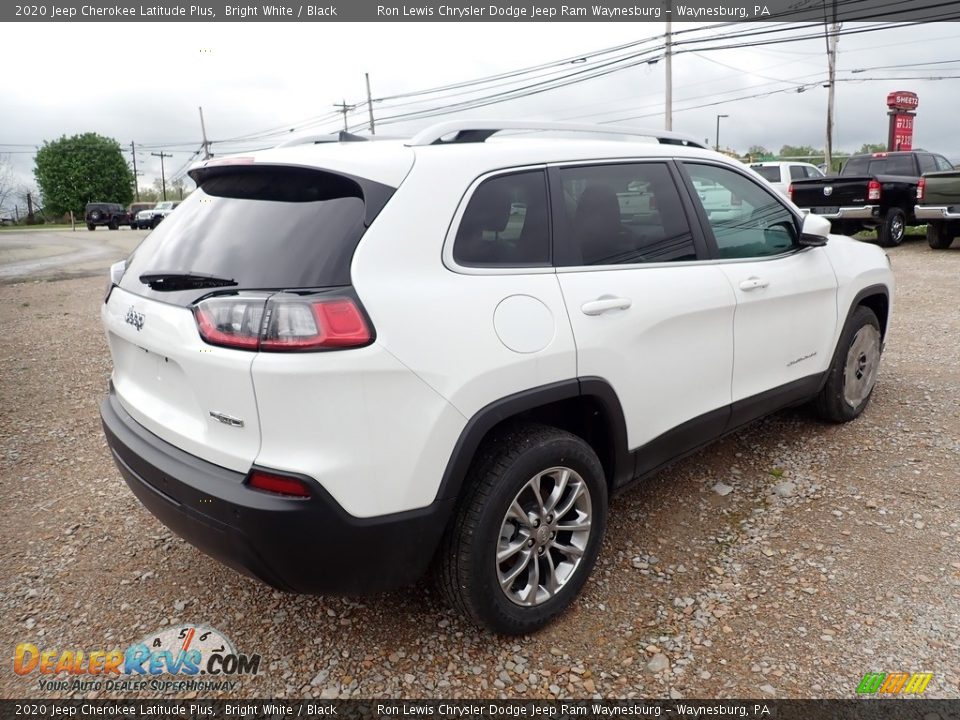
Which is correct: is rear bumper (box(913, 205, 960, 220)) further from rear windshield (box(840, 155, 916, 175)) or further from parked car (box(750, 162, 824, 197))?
parked car (box(750, 162, 824, 197))

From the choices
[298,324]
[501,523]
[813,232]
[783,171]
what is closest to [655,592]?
[501,523]

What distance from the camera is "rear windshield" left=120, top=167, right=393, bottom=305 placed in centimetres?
209

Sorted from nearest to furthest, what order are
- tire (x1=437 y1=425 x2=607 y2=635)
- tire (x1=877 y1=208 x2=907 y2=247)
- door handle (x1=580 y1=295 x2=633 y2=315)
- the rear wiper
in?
1. the rear wiper
2. tire (x1=437 y1=425 x2=607 y2=635)
3. door handle (x1=580 y1=295 x2=633 y2=315)
4. tire (x1=877 y1=208 x2=907 y2=247)

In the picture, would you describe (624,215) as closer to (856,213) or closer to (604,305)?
(604,305)

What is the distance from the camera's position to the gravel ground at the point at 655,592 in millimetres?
2416

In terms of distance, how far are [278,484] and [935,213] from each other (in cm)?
1423

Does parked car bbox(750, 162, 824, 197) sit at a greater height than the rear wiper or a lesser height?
greater

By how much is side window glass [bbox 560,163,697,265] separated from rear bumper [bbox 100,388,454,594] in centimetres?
117

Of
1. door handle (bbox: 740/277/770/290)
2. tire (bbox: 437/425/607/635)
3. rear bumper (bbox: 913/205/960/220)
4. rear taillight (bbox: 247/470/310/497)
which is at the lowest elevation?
tire (bbox: 437/425/607/635)

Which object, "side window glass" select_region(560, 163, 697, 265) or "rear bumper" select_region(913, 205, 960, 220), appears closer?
"side window glass" select_region(560, 163, 697, 265)

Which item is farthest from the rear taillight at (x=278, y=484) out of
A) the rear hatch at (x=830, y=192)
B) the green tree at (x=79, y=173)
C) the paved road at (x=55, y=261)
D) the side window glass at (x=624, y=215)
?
the green tree at (x=79, y=173)

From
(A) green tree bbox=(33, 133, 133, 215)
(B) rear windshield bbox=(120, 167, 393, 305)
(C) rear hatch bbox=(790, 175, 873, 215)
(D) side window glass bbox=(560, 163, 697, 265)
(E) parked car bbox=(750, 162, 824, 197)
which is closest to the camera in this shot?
(B) rear windshield bbox=(120, 167, 393, 305)

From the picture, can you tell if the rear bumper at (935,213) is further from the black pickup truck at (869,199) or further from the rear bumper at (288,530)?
the rear bumper at (288,530)

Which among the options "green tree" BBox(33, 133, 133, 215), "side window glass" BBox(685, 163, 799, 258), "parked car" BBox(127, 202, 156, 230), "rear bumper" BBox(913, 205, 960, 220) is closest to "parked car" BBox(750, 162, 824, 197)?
"rear bumper" BBox(913, 205, 960, 220)
